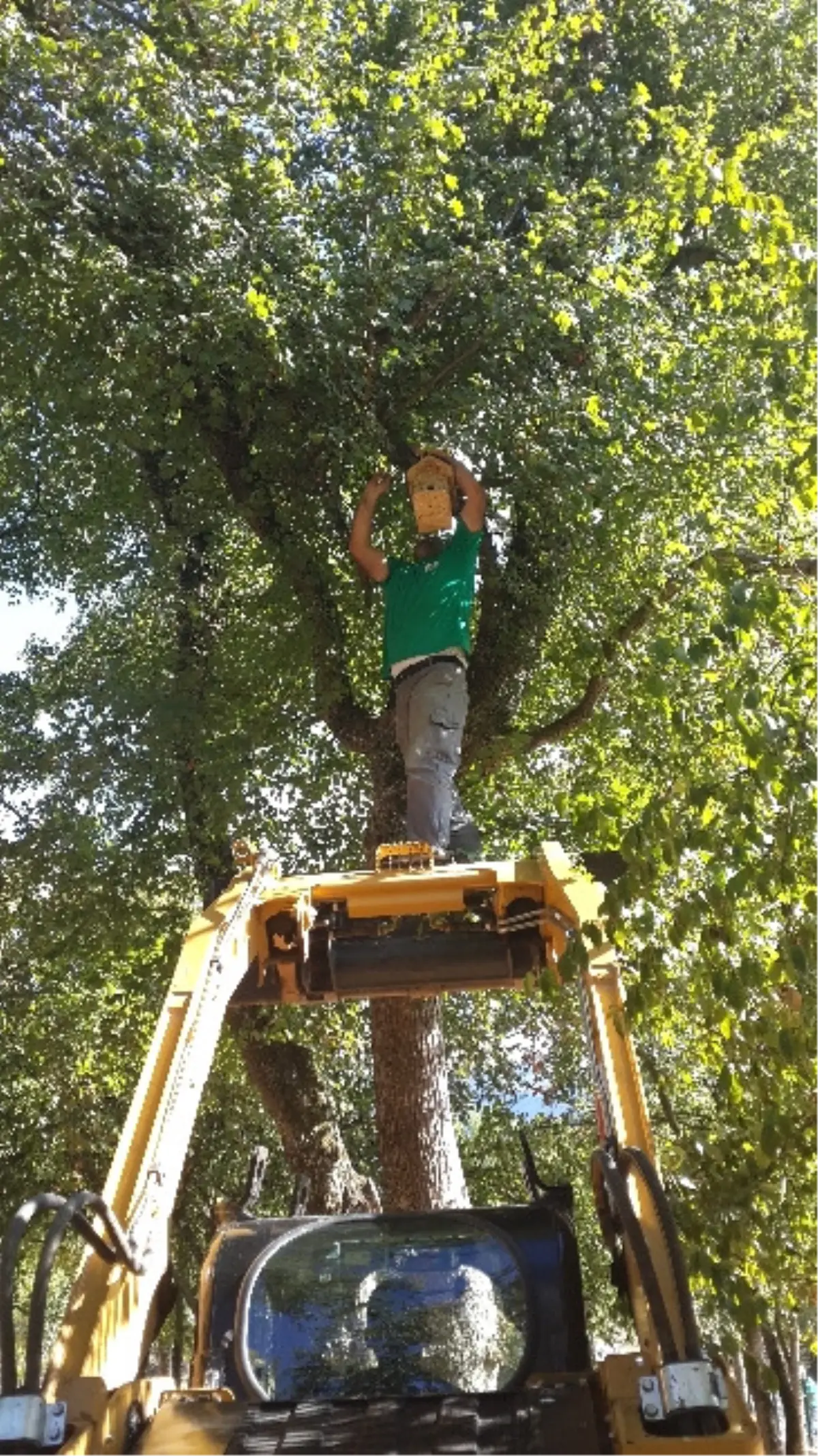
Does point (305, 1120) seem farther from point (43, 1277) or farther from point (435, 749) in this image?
point (43, 1277)

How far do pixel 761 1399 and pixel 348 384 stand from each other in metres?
11.2

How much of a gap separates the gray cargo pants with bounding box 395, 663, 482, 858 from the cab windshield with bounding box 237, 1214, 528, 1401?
3066 millimetres

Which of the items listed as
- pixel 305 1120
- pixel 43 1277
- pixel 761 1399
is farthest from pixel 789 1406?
pixel 43 1277

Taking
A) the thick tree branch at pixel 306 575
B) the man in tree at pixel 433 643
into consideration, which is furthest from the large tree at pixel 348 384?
the man in tree at pixel 433 643

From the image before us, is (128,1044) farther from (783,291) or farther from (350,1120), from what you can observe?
(783,291)

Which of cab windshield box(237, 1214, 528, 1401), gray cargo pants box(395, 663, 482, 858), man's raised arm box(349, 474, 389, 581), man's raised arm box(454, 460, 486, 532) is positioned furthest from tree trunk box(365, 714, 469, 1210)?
cab windshield box(237, 1214, 528, 1401)

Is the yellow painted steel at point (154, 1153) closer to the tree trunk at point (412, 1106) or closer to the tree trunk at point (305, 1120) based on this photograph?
the tree trunk at point (412, 1106)

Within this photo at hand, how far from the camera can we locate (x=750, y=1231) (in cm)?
376

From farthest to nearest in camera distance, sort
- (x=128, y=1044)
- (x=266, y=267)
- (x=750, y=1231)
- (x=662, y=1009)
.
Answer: (x=128, y=1044), (x=266, y=267), (x=662, y=1009), (x=750, y=1231)

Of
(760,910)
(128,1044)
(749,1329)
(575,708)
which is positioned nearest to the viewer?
(749,1329)

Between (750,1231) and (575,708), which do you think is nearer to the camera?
(750,1231)

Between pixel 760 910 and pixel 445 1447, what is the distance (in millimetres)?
2488

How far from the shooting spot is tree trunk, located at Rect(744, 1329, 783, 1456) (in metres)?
3.25

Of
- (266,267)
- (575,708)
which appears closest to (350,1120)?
(575,708)
